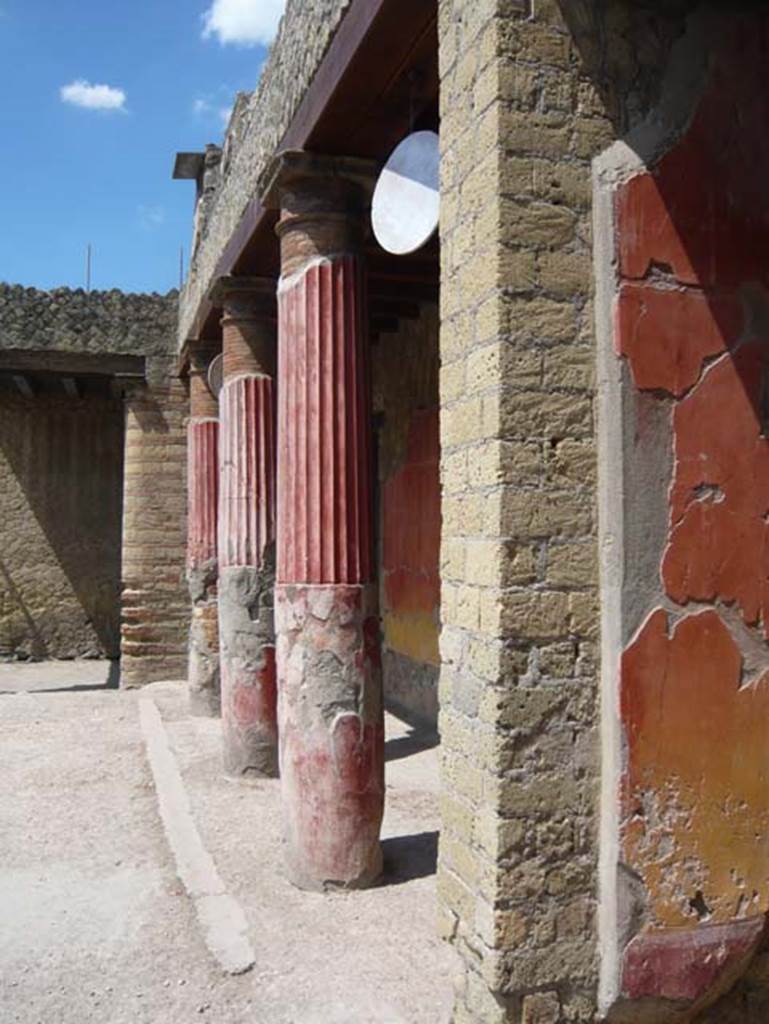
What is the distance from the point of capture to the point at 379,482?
927cm

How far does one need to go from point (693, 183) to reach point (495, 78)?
1.92ft

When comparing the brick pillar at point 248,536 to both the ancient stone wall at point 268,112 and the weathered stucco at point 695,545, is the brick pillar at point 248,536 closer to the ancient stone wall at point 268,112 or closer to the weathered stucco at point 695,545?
the ancient stone wall at point 268,112

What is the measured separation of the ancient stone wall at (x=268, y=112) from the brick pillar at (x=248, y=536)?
1.83ft

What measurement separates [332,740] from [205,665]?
457cm

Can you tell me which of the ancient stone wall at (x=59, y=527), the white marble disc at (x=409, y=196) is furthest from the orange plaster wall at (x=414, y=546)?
the ancient stone wall at (x=59, y=527)

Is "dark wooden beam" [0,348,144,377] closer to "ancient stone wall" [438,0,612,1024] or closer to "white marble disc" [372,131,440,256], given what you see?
"white marble disc" [372,131,440,256]

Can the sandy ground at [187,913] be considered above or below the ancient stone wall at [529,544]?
below

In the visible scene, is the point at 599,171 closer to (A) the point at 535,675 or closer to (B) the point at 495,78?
(B) the point at 495,78

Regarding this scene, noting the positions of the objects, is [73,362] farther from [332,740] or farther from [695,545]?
[695,545]

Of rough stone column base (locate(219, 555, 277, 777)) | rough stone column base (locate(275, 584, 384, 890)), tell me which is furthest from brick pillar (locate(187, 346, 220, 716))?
rough stone column base (locate(275, 584, 384, 890))

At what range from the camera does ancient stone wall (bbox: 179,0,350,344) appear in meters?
4.34

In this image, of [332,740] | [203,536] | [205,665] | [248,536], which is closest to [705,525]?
[332,740]

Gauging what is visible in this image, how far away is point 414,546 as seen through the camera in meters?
8.40

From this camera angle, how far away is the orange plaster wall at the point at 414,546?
7887 millimetres
